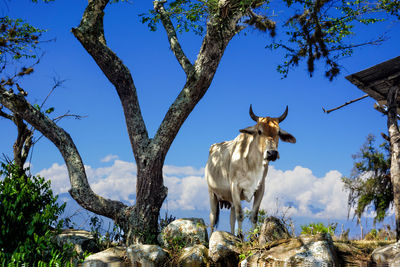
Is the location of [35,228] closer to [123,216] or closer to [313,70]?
[123,216]

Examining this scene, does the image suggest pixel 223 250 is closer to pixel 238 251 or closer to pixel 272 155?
pixel 238 251

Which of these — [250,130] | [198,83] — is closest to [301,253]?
[250,130]

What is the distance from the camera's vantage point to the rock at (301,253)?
629 centimetres

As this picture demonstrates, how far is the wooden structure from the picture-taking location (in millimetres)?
9680

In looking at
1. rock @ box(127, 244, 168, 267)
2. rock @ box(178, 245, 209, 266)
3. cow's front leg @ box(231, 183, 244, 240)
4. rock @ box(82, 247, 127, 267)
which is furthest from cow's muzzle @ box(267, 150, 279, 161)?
rock @ box(82, 247, 127, 267)

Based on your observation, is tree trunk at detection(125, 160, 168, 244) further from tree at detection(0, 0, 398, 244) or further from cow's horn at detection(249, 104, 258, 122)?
cow's horn at detection(249, 104, 258, 122)

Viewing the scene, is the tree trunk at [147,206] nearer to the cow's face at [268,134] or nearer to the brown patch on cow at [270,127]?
the cow's face at [268,134]

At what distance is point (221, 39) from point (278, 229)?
4.53 metres

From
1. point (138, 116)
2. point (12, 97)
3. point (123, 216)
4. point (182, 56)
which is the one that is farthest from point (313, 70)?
point (12, 97)

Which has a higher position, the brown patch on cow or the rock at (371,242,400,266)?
the brown patch on cow

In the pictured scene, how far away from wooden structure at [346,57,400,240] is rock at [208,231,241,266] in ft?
14.0

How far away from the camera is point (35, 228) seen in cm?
604

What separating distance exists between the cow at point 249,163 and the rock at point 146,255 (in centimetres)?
154

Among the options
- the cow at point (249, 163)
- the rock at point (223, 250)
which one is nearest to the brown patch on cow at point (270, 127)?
the cow at point (249, 163)
